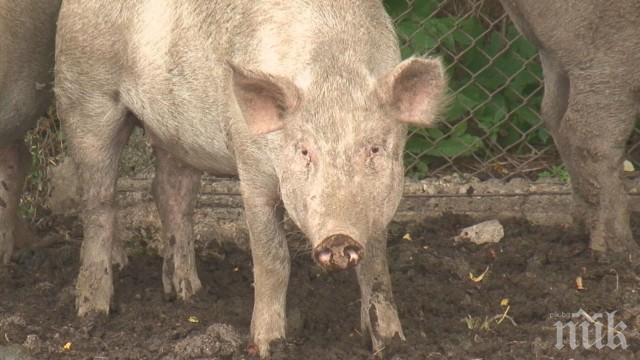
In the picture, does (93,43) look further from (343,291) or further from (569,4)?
(569,4)

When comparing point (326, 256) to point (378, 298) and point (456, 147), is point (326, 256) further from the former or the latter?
point (456, 147)

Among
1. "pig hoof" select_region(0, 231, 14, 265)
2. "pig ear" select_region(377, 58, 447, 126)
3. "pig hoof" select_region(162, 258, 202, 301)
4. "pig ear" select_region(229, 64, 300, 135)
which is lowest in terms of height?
"pig hoof" select_region(162, 258, 202, 301)

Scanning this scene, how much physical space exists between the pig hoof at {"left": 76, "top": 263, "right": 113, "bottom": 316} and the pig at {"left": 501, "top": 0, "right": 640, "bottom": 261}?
209cm

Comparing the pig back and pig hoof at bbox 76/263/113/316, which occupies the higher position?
the pig back

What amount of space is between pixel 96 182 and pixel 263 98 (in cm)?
148

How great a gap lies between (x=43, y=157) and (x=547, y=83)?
2564mm

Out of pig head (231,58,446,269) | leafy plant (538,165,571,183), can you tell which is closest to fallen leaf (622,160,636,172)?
leafy plant (538,165,571,183)

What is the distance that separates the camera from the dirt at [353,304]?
5797mm

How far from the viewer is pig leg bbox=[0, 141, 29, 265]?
23.3 feet

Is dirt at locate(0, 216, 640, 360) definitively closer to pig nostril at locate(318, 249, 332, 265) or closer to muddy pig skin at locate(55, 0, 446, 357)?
muddy pig skin at locate(55, 0, 446, 357)

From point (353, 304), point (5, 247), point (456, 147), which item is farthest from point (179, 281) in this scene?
point (456, 147)

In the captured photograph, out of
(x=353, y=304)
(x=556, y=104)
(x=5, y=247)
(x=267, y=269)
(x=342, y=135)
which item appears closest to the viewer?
(x=342, y=135)

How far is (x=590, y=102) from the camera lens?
262 inches

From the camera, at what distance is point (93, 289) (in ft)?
21.4
